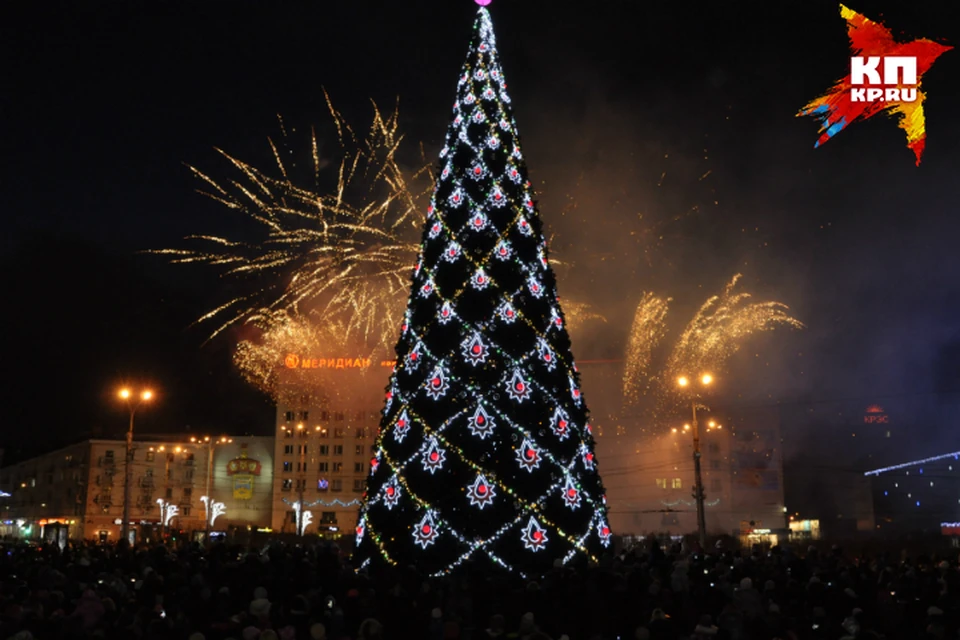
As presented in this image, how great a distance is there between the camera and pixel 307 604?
35.9 feet

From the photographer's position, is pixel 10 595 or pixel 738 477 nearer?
pixel 10 595

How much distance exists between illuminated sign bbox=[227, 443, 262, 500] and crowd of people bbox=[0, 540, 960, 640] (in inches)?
2739

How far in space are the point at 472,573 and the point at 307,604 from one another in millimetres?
2870

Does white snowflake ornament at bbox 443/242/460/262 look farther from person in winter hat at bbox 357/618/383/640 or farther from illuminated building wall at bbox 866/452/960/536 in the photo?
illuminated building wall at bbox 866/452/960/536

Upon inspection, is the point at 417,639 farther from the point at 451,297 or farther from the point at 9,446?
the point at 9,446

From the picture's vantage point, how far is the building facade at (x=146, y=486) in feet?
247

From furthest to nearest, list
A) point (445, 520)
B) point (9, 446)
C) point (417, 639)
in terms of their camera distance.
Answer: point (9, 446) < point (445, 520) < point (417, 639)

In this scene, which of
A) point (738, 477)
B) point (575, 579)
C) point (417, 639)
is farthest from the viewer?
point (738, 477)

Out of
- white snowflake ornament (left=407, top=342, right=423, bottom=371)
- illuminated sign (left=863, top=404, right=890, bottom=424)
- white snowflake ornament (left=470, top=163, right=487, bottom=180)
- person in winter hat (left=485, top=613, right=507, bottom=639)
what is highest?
illuminated sign (left=863, top=404, right=890, bottom=424)

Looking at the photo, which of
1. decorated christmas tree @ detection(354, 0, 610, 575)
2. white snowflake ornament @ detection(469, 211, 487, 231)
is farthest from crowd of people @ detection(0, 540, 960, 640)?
white snowflake ornament @ detection(469, 211, 487, 231)

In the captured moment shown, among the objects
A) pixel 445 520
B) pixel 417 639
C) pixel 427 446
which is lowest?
pixel 417 639

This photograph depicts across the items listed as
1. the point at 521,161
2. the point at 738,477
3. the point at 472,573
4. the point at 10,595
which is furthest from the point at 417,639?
the point at 738,477

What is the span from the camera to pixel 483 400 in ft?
49.8

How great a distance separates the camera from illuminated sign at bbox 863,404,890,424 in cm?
8581
